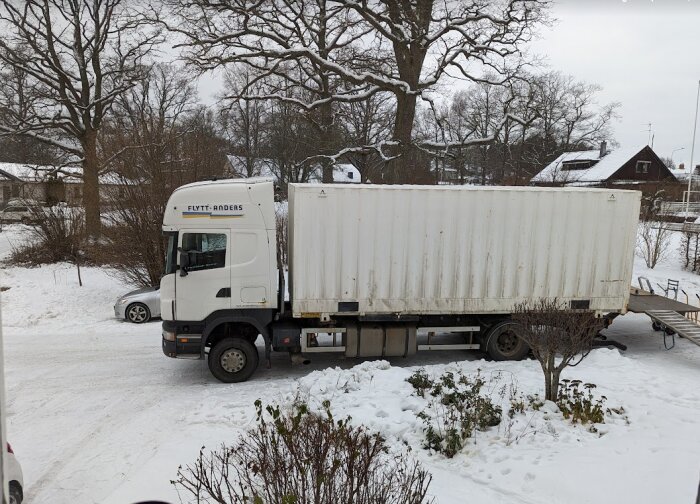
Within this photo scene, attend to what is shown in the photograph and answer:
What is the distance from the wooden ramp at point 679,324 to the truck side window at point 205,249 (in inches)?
313

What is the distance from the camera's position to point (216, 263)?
7594 millimetres

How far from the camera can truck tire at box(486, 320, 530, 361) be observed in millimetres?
8453

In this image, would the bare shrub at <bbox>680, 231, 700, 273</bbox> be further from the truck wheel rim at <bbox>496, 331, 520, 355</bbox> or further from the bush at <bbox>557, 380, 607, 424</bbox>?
the bush at <bbox>557, 380, 607, 424</bbox>

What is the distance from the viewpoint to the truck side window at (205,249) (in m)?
7.54

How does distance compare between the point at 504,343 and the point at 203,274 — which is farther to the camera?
the point at 504,343

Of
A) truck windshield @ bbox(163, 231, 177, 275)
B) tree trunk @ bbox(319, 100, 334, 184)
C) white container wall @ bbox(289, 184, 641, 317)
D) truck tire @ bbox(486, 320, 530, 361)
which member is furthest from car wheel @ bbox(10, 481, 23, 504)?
tree trunk @ bbox(319, 100, 334, 184)

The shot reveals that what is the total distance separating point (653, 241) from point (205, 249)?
1636cm

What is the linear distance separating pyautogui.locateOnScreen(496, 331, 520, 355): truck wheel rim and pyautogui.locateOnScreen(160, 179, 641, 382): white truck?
0.09 m

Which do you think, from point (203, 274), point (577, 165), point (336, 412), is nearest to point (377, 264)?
point (336, 412)

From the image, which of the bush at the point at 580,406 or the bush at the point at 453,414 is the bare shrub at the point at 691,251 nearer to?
the bush at the point at 580,406

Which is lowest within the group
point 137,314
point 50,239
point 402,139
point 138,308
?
point 137,314

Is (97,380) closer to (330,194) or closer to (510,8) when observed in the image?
(330,194)

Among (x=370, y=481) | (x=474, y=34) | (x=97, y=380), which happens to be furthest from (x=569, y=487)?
(x=474, y=34)

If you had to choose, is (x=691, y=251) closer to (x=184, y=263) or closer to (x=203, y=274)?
(x=203, y=274)
